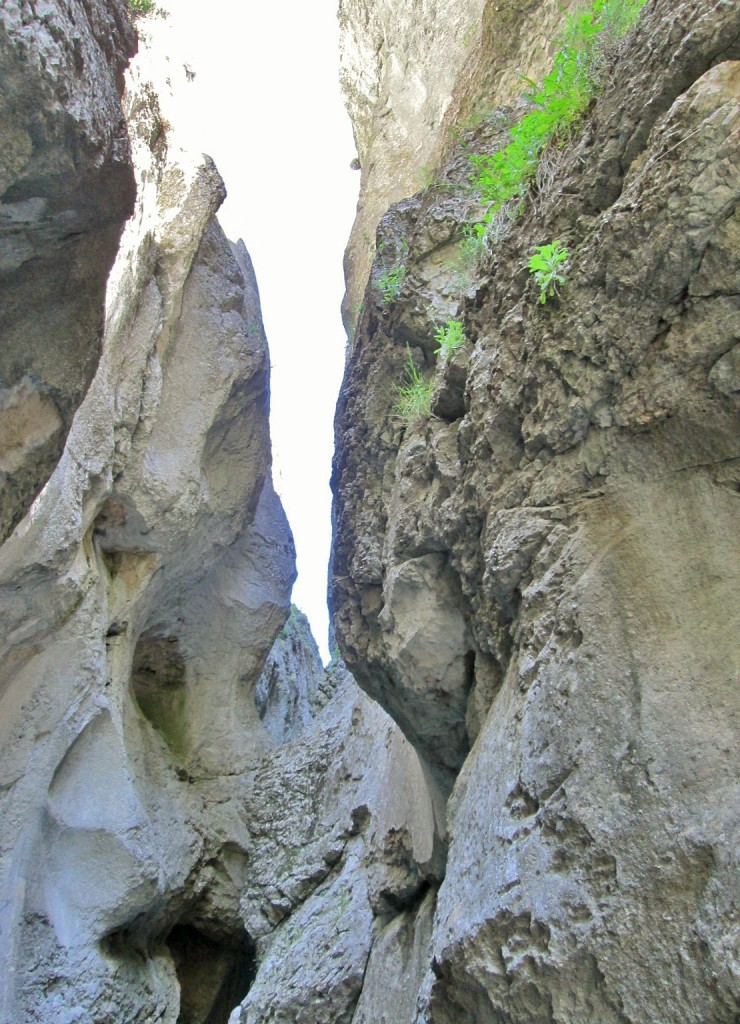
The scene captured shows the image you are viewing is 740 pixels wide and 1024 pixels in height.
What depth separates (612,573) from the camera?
3389mm

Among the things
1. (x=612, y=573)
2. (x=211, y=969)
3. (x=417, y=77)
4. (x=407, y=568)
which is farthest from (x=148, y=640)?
(x=612, y=573)

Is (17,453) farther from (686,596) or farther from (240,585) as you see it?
(240,585)

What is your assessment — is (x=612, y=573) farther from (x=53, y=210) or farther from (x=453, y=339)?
(x=53, y=210)

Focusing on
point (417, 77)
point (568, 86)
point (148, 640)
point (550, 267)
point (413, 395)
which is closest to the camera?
point (550, 267)

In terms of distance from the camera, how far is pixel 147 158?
1054 centimetres

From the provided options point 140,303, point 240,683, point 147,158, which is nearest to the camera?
point 140,303

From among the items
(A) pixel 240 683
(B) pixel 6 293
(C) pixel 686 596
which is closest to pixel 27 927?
(A) pixel 240 683

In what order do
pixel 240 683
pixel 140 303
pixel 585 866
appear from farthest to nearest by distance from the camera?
pixel 240 683 < pixel 140 303 < pixel 585 866

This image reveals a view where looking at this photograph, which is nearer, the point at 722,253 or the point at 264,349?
the point at 722,253

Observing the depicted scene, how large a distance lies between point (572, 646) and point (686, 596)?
0.51 meters

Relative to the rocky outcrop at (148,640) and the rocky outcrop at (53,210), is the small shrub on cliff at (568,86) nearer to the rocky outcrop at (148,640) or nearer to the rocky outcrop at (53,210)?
the rocky outcrop at (53,210)

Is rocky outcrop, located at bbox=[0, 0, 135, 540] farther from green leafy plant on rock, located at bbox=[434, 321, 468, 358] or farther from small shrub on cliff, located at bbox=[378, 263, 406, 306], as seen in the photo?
small shrub on cliff, located at bbox=[378, 263, 406, 306]

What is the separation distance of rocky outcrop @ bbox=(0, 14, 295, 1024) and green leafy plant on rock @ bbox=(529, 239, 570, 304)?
10.6 ft

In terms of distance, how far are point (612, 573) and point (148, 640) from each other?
29.3 ft
